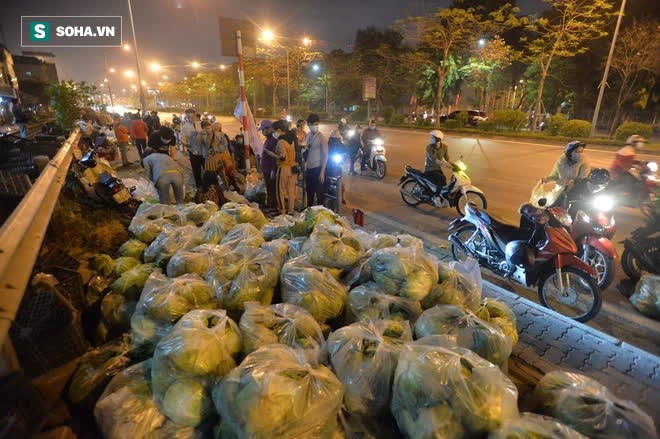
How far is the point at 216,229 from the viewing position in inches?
137

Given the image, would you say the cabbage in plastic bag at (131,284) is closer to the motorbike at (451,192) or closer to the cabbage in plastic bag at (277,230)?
the cabbage in plastic bag at (277,230)

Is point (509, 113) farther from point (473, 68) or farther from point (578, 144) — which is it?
point (578, 144)

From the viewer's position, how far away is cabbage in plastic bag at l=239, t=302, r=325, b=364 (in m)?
1.90

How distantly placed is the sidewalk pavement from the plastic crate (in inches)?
104

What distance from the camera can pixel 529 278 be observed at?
3941 millimetres

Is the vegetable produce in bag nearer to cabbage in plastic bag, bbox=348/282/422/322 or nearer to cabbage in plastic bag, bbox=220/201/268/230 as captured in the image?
cabbage in plastic bag, bbox=348/282/422/322

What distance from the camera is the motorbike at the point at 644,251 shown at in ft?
13.6

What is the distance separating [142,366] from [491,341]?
76.8 inches

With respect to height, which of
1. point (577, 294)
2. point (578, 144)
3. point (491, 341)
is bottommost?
point (577, 294)

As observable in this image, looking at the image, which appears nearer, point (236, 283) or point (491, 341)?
point (491, 341)

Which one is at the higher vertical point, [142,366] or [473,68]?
[473,68]

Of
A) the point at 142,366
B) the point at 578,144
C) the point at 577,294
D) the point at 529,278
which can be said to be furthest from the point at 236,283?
the point at 578,144

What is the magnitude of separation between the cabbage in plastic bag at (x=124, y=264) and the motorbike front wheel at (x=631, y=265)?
18.5ft

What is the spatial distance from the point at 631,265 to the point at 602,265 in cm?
61
